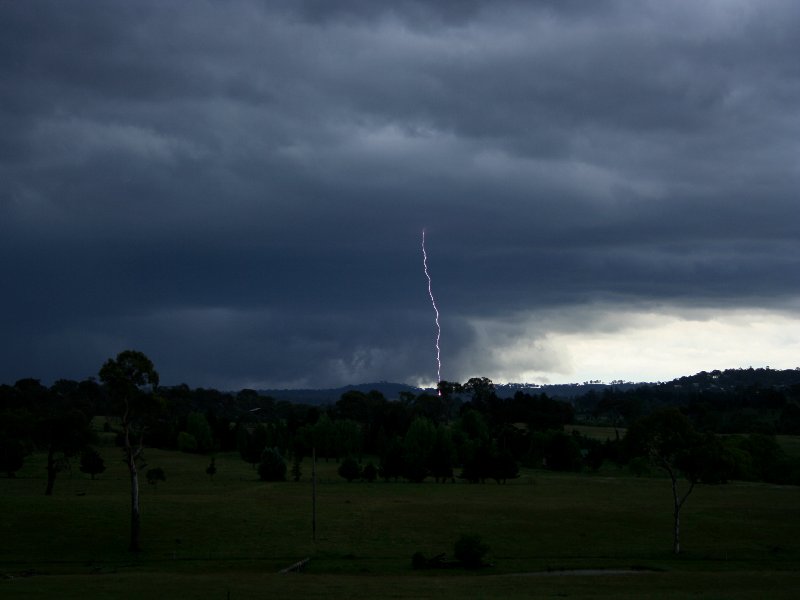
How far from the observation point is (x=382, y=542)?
5291cm

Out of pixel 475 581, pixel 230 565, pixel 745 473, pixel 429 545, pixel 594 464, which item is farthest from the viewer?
pixel 594 464

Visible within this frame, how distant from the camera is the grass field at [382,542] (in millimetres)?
37219

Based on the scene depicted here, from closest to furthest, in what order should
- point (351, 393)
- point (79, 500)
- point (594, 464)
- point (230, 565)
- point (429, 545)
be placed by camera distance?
1. point (230, 565)
2. point (429, 545)
3. point (79, 500)
4. point (594, 464)
5. point (351, 393)

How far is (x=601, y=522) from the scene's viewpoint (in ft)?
208

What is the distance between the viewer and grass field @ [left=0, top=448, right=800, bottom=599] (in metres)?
37.2

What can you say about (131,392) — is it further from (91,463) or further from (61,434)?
(91,463)

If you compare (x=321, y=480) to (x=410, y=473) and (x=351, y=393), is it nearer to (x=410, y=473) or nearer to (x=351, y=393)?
(x=410, y=473)

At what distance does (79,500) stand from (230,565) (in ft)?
98.0

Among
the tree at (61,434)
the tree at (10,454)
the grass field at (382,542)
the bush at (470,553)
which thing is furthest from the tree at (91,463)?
the bush at (470,553)

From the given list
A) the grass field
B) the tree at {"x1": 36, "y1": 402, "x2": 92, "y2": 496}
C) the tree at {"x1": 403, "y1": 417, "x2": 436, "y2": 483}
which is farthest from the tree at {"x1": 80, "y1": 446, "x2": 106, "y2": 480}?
the tree at {"x1": 403, "y1": 417, "x2": 436, "y2": 483}

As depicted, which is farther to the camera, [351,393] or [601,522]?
[351,393]

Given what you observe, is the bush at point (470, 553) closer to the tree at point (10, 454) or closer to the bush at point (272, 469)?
the bush at point (272, 469)

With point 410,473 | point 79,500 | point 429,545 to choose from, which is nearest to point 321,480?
point 410,473

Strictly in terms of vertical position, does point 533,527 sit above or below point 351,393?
below
